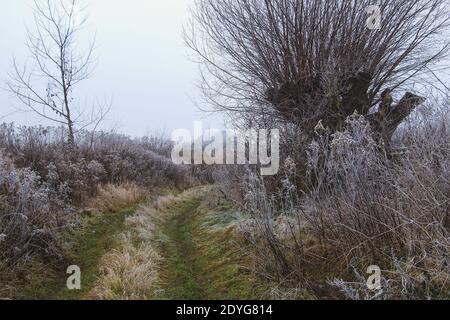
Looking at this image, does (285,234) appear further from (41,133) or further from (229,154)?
(41,133)

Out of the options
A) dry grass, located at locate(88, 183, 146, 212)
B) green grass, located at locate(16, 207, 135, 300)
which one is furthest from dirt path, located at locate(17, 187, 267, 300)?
dry grass, located at locate(88, 183, 146, 212)

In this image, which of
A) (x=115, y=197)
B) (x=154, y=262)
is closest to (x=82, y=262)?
(x=154, y=262)

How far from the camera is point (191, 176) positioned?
2008 centimetres

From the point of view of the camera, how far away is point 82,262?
6.09 metres

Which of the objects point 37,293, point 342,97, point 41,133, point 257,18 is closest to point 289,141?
point 342,97

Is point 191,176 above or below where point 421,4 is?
below

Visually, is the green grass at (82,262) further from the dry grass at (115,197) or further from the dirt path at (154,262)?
the dry grass at (115,197)

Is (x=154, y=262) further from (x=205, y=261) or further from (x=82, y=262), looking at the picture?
(x=82, y=262)

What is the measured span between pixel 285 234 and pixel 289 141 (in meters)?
3.31

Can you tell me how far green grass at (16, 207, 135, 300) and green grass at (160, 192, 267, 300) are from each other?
96cm

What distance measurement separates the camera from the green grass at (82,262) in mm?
4836

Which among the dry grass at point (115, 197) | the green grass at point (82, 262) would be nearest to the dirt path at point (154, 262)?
the green grass at point (82, 262)

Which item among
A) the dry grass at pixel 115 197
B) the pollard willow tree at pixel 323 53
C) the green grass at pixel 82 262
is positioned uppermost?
the pollard willow tree at pixel 323 53

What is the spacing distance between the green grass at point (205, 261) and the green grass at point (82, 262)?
0.96m
